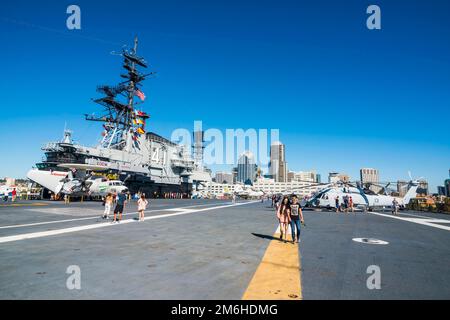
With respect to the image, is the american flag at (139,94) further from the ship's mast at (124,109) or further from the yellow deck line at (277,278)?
the yellow deck line at (277,278)

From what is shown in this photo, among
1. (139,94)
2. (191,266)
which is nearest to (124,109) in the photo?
(139,94)

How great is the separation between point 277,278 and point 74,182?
3369 cm

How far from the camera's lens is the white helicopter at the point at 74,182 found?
32.2 meters

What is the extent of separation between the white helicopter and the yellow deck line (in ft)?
96.7

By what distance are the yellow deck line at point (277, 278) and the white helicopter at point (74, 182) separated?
96.7 ft

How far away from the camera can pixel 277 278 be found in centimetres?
548

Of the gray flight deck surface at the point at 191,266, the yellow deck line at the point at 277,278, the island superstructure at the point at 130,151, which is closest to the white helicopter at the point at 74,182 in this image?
the island superstructure at the point at 130,151

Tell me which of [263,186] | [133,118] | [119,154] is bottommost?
[263,186]

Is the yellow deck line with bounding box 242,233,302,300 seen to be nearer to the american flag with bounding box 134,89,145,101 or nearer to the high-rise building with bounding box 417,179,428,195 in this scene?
the high-rise building with bounding box 417,179,428,195

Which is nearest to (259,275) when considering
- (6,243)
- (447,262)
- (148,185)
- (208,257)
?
(208,257)

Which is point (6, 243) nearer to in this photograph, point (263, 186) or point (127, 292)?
point (127, 292)

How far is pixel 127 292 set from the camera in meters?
4.48

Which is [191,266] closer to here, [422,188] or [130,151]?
[130,151]
